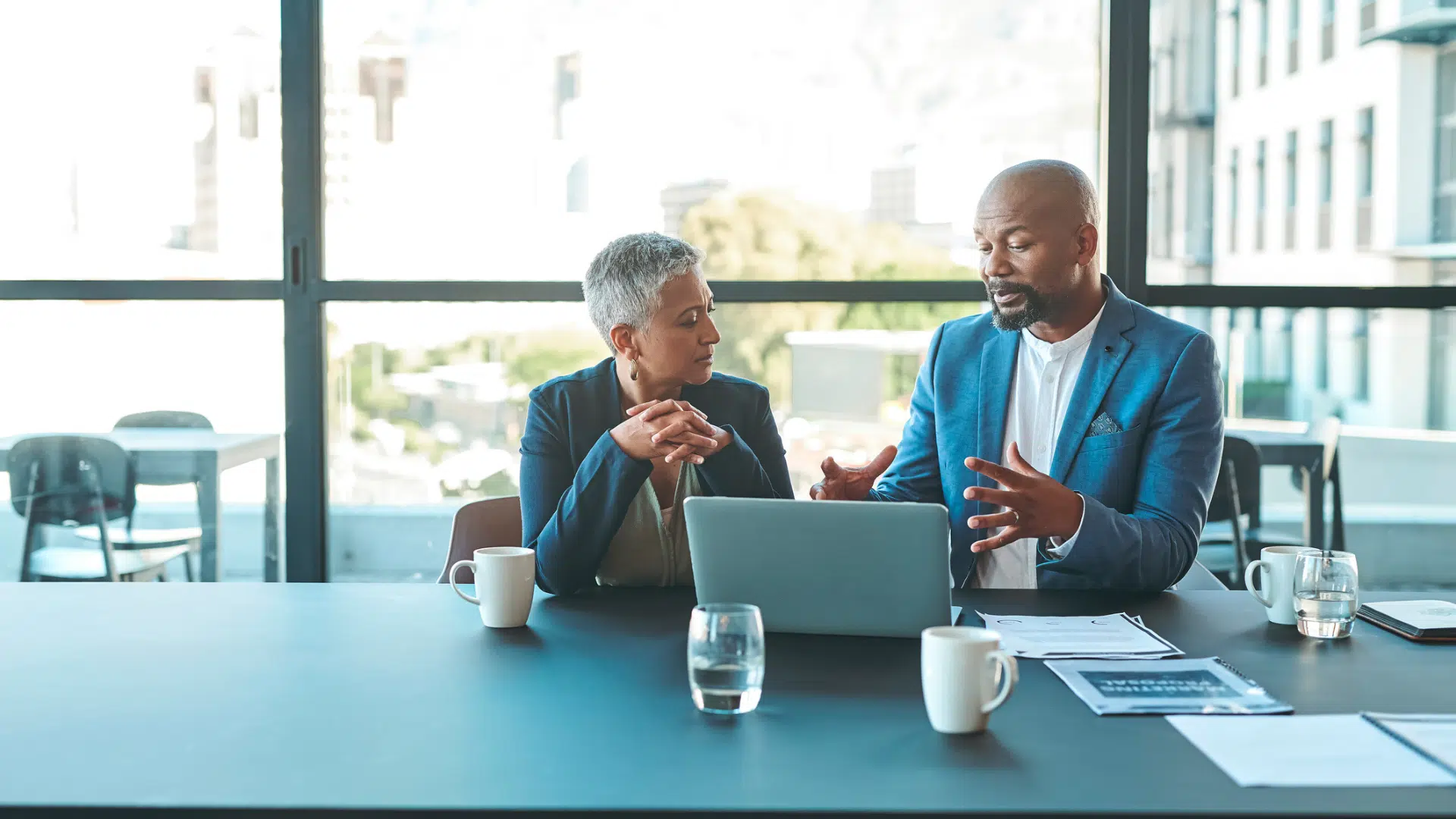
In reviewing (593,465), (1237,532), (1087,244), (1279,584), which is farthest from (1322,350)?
(593,465)

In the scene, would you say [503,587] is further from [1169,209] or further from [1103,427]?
[1169,209]

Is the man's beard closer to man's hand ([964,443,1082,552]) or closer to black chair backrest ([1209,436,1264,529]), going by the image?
man's hand ([964,443,1082,552])

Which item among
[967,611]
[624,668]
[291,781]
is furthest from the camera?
[967,611]

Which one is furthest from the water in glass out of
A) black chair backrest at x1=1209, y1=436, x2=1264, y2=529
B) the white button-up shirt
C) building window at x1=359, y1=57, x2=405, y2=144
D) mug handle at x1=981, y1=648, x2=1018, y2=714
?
building window at x1=359, y1=57, x2=405, y2=144

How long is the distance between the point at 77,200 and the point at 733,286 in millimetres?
1983

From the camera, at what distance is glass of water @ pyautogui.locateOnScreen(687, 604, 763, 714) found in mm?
1297

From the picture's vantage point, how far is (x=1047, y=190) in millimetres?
2453

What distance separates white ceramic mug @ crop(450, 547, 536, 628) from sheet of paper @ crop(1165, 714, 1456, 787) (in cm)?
88

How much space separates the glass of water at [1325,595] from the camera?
1.62 meters

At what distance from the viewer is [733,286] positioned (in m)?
3.43

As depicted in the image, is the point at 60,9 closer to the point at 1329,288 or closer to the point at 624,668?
the point at 624,668

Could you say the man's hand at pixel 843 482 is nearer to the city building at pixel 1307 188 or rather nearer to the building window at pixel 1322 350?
the city building at pixel 1307 188

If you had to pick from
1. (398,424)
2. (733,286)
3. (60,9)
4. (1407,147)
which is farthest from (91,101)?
(1407,147)

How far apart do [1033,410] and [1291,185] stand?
1544 millimetres
